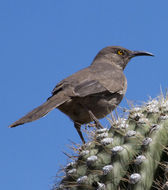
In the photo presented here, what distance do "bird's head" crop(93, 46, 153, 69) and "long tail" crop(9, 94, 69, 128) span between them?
2.31m

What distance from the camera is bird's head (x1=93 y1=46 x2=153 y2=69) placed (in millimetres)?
6730

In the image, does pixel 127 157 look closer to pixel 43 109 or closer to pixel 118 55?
pixel 43 109

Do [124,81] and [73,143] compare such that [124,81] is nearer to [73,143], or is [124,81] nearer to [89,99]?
[89,99]

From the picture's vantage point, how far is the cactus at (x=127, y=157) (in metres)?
2.23

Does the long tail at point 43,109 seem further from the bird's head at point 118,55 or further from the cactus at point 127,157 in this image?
the bird's head at point 118,55

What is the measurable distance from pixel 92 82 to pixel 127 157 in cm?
270

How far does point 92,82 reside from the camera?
16.3ft

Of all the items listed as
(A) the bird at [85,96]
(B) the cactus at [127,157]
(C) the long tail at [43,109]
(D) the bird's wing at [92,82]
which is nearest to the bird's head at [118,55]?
(D) the bird's wing at [92,82]

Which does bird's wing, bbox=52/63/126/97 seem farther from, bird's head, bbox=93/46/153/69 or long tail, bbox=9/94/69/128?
bird's head, bbox=93/46/153/69

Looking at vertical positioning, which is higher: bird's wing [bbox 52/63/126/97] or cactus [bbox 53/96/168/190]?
bird's wing [bbox 52/63/126/97]

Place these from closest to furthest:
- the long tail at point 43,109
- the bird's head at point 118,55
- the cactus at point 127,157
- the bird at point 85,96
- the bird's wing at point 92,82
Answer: the cactus at point 127,157
the long tail at point 43,109
the bird at point 85,96
the bird's wing at point 92,82
the bird's head at point 118,55

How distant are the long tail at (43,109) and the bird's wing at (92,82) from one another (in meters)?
0.18

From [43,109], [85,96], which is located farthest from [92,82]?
[43,109]

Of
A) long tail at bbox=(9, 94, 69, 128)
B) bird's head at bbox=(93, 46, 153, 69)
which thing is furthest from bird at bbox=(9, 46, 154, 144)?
bird's head at bbox=(93, 46, 153, 69)
